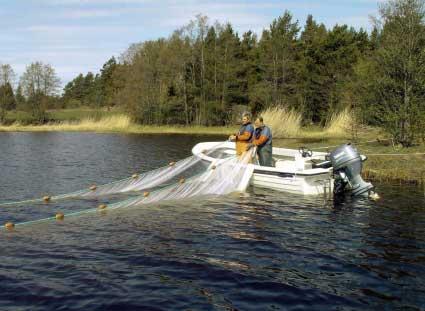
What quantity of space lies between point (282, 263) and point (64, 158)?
19333 millimetres

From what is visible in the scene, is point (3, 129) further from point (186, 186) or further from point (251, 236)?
point (251, 236)

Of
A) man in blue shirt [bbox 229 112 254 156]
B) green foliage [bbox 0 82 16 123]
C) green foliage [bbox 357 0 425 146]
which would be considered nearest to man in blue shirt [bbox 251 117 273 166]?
man in blue shirt [bbox 229 112 254 156]

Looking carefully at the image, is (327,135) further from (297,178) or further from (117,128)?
(117,128)

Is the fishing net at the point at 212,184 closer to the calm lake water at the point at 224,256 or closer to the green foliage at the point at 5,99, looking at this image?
the calm lake water at the point at 224,256

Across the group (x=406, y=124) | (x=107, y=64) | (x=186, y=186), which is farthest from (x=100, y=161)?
(x=107, y=64)

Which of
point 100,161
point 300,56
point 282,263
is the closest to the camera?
point 282,263

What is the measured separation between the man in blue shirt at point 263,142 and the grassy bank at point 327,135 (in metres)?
4.12

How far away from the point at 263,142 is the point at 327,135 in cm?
1690

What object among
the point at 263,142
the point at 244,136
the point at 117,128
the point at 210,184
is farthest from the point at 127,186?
the point at 117,128

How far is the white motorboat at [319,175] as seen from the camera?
42.7 feet

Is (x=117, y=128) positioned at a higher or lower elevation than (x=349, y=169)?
higher

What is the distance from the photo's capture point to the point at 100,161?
24.0 metres

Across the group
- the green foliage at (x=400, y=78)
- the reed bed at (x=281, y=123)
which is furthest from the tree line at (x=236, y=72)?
the green foliage at (x=400, y=78)

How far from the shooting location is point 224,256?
857 centimetres
